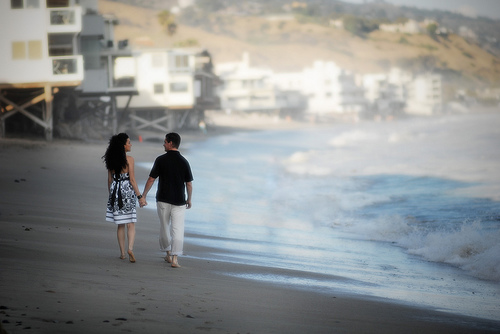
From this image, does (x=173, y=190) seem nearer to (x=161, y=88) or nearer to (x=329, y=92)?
(x=161, y=88)

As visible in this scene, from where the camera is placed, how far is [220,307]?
22.1 feet

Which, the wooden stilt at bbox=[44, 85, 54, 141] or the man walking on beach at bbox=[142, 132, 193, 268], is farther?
the wooden stilt at bbox=[44, 85, 54, 141]

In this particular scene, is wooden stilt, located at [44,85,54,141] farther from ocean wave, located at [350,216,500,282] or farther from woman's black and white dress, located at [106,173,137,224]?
woman's black and white dress, located at [106,173,137,224]

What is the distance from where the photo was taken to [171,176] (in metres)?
8.91

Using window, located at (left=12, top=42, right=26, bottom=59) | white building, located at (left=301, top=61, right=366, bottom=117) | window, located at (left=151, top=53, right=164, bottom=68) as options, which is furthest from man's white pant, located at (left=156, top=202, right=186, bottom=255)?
white building, located at (left=301, top=61, right=366, bottom=117)

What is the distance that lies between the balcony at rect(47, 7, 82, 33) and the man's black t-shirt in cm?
3064

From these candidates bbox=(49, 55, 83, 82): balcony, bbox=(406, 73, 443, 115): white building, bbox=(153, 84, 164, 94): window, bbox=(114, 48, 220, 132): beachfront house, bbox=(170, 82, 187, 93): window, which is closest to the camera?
bbox=(49, 55, 83, 82): balcony

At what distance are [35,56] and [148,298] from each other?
107 feet

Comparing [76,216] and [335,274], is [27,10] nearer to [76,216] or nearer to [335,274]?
[76,216]

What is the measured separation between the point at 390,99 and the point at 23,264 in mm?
170305

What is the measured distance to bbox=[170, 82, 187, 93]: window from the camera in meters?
64.6

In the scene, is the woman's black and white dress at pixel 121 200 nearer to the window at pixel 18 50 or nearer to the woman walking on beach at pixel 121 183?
the woman walking on beach at pixel 121 183

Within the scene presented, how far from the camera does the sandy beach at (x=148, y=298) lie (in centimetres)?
578

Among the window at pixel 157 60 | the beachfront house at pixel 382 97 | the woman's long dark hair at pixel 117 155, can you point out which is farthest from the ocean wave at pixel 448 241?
the beachfront house at pixel 382 97
